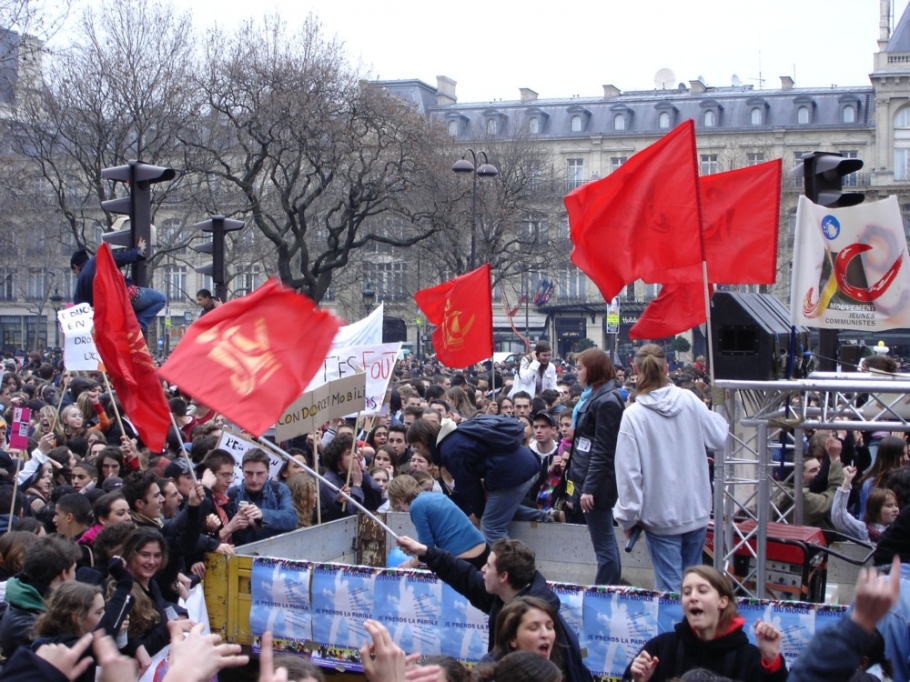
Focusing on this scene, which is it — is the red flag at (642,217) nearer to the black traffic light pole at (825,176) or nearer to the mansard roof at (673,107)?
the black traffic light pole at (825,176)

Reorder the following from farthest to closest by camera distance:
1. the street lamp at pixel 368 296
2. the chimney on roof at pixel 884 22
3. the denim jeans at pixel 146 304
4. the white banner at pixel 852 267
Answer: the chimney on roof at pixel 884 22
the street lamp at pixel 368 296
the denim jeans at pixel 146 304
the white banner at pixel 852 267

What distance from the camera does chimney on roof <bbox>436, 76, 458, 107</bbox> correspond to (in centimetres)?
7288

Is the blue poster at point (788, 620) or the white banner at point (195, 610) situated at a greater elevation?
the blue poster at point (788, 620)

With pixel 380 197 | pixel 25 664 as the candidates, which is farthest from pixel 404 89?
pixel 25 664

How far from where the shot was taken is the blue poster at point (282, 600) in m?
6.62

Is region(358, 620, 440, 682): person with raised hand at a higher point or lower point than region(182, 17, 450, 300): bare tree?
lower

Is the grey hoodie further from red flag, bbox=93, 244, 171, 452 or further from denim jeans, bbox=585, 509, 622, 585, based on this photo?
red flag, bbox=93, 244, 171, 452

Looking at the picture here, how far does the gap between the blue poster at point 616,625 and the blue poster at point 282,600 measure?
1615 millimetres

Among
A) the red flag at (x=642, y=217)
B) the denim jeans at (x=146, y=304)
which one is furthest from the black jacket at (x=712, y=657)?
the denim jeans at (x=146, y=304)

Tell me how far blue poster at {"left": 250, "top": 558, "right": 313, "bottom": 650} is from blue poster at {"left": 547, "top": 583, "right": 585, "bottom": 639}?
4.77 feet

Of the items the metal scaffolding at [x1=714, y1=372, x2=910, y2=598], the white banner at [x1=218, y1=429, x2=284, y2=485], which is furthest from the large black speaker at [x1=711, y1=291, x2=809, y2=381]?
the white banner at [x1=218, y1=429, x2=284, y2=485]

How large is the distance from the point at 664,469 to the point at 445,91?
69.2m

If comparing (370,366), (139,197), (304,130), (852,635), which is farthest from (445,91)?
(852,635)

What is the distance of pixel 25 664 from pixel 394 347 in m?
8.02
